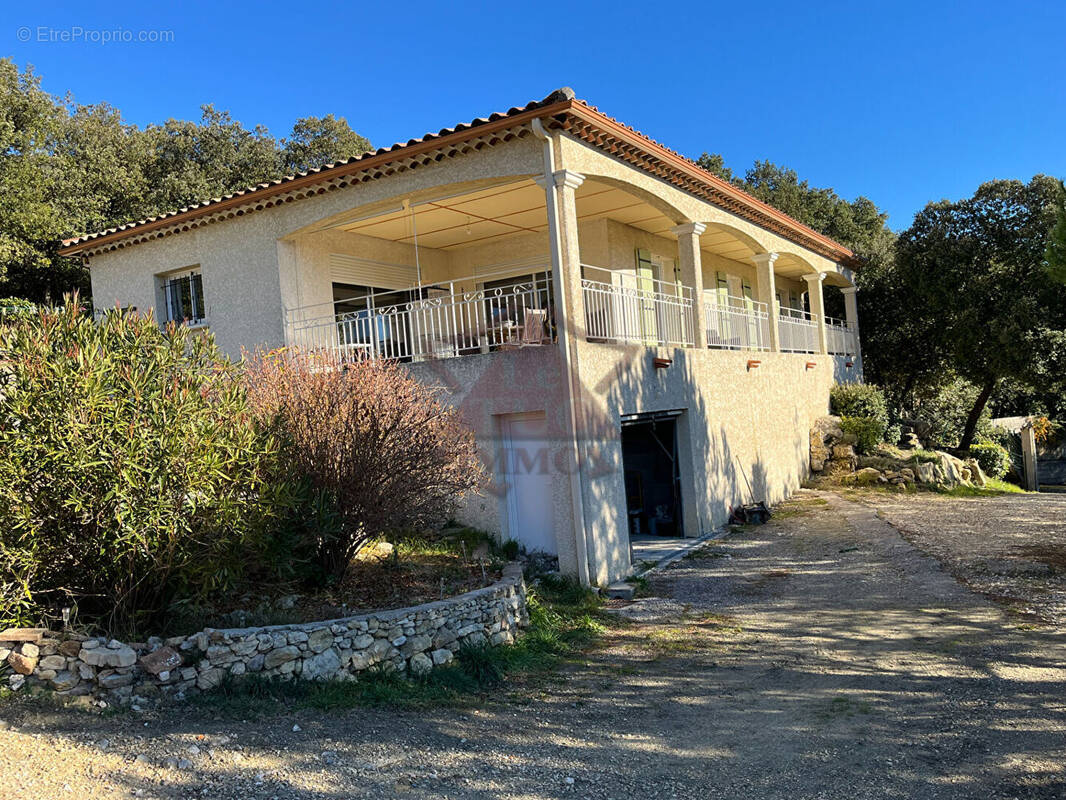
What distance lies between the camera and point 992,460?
21.2 meters

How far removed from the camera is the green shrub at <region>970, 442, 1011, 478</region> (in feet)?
69.6

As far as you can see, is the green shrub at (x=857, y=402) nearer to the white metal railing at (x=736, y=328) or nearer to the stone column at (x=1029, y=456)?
the white metal railing at (x=736, y=328)

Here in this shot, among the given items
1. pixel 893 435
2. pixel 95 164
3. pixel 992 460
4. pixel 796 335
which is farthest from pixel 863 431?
pixel 95 164

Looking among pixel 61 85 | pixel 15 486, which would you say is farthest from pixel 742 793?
pixel 61 85

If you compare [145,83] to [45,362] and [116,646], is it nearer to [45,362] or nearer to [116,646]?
[45,362]

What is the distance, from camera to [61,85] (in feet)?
79.9

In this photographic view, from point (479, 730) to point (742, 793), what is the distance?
6.08 feet

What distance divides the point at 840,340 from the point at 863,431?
3791mm

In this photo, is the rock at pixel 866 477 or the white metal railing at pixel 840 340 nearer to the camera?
the rock at pixel 866 477

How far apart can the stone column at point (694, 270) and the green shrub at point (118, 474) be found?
26.1ft

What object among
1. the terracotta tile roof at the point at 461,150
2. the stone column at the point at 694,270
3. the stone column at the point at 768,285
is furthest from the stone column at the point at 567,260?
the stone column at the point at 768,285

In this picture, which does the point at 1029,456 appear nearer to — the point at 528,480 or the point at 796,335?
the point at 796,335

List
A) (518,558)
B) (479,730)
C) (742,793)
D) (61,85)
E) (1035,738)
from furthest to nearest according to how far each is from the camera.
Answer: (61,85) → (518,558) → (479,730) → (1035,738) → (742,793)

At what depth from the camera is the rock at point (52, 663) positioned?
17.5 ft
